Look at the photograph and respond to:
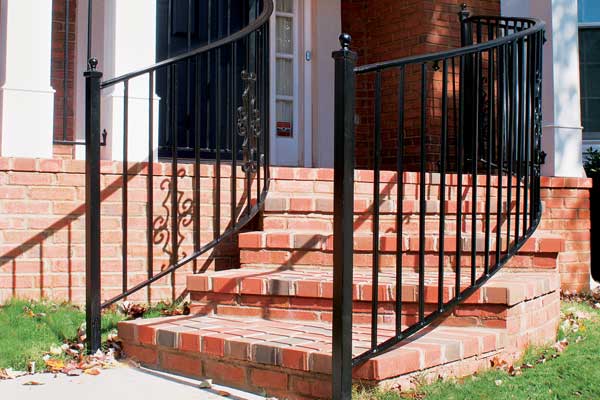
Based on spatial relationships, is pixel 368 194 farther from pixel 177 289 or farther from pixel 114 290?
pixel 114 290

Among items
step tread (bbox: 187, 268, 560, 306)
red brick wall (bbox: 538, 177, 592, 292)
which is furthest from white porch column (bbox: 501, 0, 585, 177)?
step tread (bbox: 187, 268, 560, 306)

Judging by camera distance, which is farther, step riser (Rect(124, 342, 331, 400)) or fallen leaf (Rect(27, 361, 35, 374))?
fallen leaf (Rect(27, 361, 35, 374))

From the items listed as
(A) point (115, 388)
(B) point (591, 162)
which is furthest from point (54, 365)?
(B) point (591, 162)

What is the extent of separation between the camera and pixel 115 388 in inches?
123

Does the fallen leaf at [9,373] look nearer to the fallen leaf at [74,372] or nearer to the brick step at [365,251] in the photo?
the fallen leaf at [74,372]

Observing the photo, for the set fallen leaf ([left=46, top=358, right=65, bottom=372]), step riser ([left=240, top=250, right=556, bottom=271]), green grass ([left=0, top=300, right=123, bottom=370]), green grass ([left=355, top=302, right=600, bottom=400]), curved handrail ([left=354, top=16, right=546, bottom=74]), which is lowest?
fallen leaf ([left=46, top=358, right=65, bottom=372])

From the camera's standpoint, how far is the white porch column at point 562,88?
5.98 metres

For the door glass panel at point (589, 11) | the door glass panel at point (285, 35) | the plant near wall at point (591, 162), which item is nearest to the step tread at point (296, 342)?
the plant near wall at point (591, 162)

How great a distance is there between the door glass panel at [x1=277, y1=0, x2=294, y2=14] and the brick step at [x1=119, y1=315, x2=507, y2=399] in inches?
168

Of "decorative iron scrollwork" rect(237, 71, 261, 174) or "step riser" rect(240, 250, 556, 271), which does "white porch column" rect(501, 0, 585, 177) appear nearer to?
"step riser" rect(240, 250, 556, 271)

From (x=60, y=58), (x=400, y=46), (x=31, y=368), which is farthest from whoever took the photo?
(x=400, y=46)

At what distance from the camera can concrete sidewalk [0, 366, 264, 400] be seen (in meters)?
3.01

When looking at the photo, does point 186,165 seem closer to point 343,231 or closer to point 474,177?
point 474,177

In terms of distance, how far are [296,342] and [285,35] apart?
4676 mm
